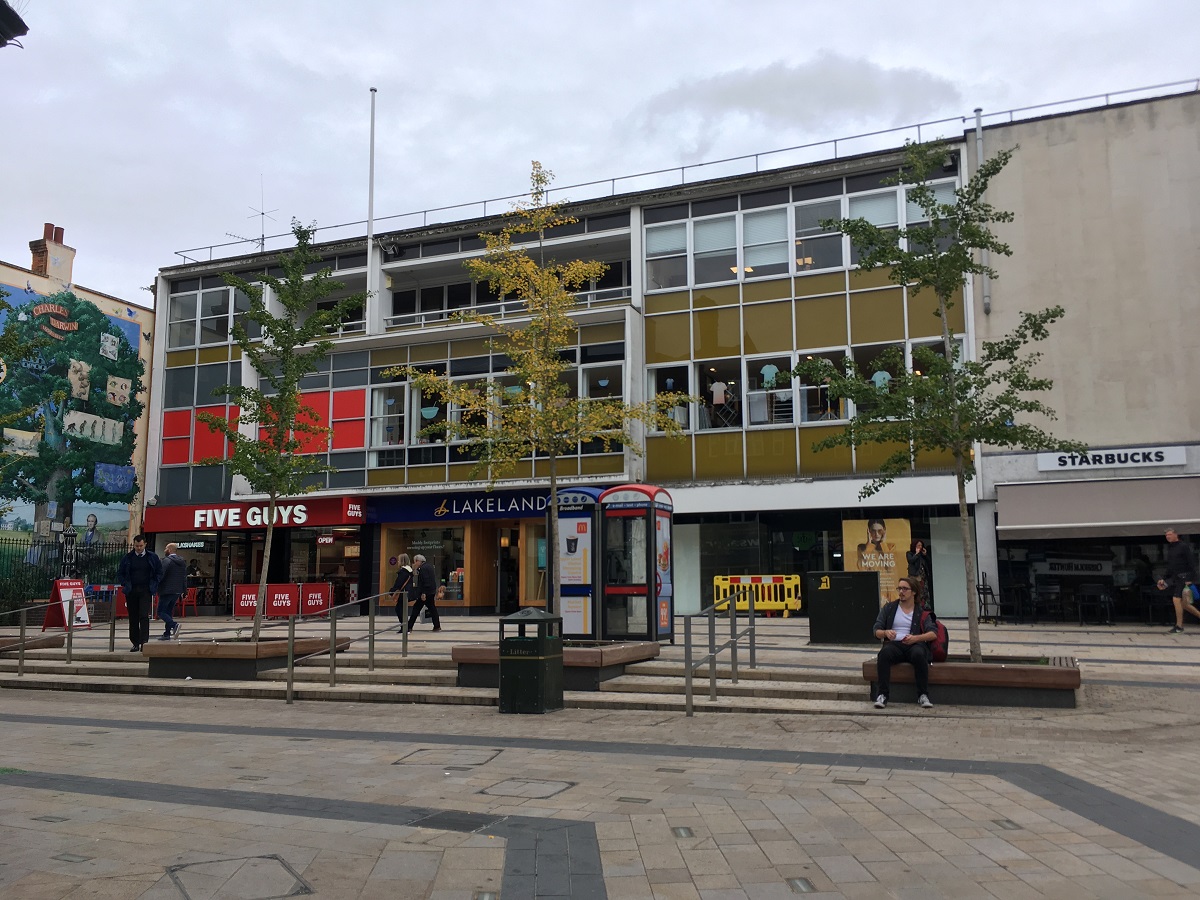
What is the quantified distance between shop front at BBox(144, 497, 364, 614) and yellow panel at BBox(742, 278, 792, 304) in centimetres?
1282

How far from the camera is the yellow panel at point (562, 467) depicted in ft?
89.9

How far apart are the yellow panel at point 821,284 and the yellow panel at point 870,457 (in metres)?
4.16

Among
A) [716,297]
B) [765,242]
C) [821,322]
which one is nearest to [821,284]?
[821,322]

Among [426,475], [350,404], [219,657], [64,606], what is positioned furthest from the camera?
[350,404]

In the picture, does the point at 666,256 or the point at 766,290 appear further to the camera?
the point at 666,256

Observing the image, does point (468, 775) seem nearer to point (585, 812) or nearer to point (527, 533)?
point (585, 812)

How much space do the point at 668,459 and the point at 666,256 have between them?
573cm

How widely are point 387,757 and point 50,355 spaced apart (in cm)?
3536

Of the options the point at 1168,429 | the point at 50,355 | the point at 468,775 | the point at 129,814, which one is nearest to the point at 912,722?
the point at 468,775

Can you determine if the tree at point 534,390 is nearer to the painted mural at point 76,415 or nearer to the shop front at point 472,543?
the shop front at point 472,543

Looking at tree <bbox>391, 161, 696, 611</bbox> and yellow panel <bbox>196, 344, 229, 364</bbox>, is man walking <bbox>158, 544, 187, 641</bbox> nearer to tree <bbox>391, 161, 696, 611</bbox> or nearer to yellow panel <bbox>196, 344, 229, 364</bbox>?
tree <bbox>391, 161, 696, 611</bbox>

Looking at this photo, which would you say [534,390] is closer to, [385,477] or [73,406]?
[385,477]

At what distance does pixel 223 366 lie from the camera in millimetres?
33312

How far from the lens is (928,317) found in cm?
2506
